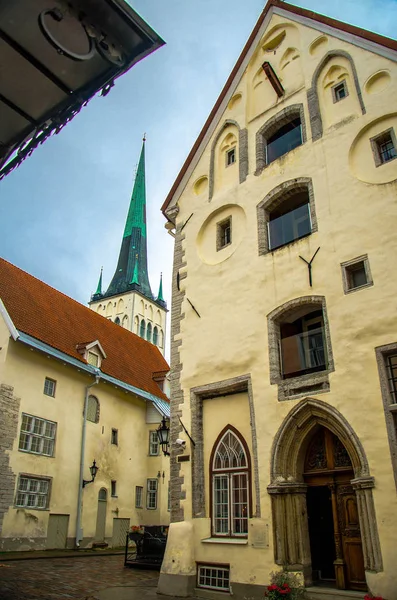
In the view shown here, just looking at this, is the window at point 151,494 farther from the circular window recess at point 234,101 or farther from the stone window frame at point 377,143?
the stone window frame at point 377,143

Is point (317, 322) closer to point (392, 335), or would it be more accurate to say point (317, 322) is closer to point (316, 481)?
point (392, 335)

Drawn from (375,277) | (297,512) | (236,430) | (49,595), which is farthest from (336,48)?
(49,595)

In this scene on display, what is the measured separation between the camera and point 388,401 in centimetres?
875

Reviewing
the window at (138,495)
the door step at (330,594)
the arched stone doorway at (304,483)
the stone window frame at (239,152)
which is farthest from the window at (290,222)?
the window at (138,495)

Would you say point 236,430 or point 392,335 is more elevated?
point 392,335

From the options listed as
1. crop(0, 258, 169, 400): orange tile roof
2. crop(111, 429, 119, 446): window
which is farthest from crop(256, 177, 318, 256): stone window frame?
crop(111, 429, 119, 446): window

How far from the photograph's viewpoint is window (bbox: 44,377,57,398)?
2014cm

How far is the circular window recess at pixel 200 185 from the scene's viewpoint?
1502 cm

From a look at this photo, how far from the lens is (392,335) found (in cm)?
907

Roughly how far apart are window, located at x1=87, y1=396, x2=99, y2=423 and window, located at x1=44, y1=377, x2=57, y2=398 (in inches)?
94.9

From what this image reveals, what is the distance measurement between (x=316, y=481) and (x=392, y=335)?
3416 mm

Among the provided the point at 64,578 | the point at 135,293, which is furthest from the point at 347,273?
the point at 135,293

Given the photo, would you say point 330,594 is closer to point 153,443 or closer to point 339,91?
point 339,91

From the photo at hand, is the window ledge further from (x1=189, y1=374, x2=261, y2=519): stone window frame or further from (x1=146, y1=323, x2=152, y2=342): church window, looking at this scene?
(x1=146, y1=323, x2=152, y2=342): church window
